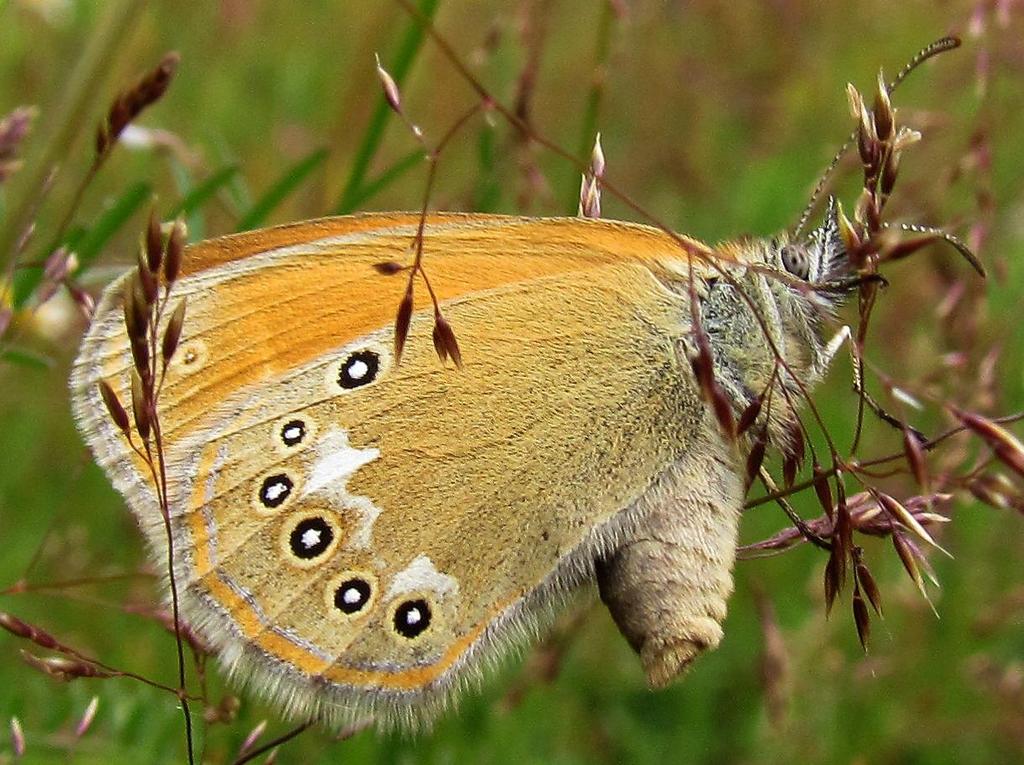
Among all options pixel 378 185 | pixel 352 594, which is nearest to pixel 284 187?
pixel 378 185

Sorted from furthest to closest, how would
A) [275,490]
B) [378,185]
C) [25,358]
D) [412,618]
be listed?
[378,185] → [25,358] → [275,490] → [412,618]

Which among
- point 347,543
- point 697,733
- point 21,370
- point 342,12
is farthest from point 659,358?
point 342,12

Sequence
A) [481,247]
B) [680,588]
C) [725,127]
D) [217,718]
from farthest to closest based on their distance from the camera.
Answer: [725,127], [481,247], [680,588], [217,718]

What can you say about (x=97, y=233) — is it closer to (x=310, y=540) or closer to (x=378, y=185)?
(x=378, y=185)

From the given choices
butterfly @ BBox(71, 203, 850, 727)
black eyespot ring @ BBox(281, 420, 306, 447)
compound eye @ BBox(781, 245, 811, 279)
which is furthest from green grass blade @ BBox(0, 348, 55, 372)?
compound eye @ BBox(781, 245, 811, 279)

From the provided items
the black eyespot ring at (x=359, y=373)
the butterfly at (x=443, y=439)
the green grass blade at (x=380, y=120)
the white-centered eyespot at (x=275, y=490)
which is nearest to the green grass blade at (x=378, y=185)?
the green grass blade at (x=380, y=120)

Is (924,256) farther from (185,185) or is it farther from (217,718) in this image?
(217,718)
